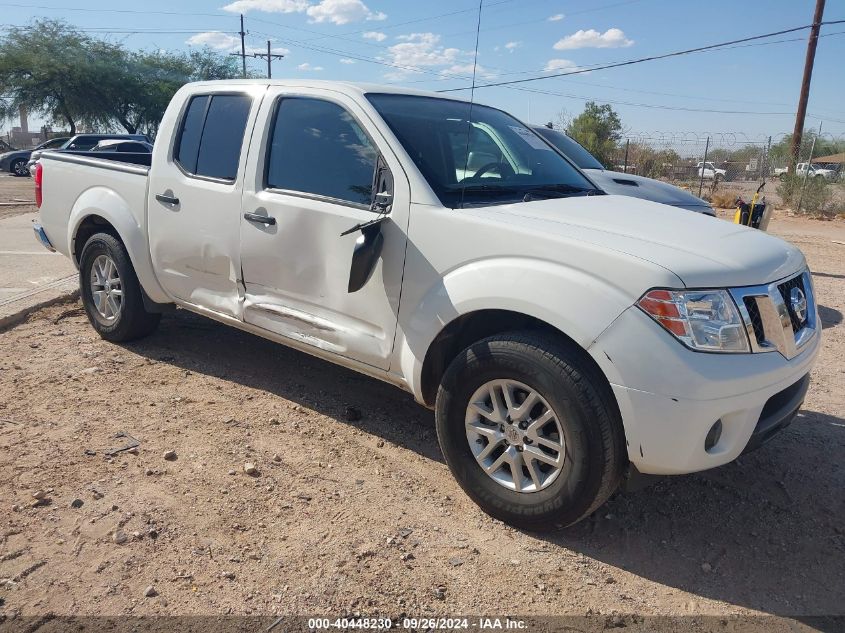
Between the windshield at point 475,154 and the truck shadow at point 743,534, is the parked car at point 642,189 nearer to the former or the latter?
the windshield at point 475,154

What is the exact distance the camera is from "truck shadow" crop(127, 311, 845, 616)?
9.11ft

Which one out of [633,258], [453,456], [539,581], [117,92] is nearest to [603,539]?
[539,581]

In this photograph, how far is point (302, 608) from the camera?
2.54 metres

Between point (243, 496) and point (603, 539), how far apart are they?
167cm

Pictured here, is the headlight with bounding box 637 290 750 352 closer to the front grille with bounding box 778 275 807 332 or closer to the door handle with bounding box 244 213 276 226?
the front grille with bounding box 778 275 807 332

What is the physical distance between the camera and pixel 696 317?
8.59ft

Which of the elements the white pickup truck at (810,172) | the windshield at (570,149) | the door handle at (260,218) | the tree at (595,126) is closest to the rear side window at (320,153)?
the door handle at (260,218)

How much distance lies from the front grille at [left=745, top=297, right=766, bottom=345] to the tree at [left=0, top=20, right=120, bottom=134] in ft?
143

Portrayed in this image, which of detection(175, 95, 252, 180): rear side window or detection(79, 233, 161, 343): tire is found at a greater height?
detection(175, 95, 252, 180): rear side window

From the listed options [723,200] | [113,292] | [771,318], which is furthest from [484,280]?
[723,200]

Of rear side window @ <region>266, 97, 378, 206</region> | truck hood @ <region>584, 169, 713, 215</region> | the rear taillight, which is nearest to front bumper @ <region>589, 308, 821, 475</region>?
rear side window @ <region>266, 97, 378, 206</region>

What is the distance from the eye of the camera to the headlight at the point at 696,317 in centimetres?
260

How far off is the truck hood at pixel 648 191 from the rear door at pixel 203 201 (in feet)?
12.8

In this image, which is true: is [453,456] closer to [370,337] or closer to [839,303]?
[370,337]
